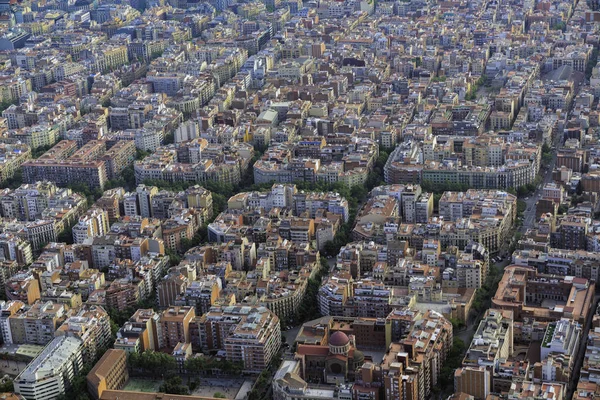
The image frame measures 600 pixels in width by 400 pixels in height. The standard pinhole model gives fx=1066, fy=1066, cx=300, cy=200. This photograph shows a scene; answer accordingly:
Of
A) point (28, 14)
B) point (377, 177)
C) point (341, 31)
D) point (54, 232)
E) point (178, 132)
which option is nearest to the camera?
point (54, 232)

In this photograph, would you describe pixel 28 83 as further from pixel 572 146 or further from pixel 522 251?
pixel 522 251

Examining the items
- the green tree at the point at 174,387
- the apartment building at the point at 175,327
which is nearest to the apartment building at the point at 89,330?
the apartment building at the point at 175,327

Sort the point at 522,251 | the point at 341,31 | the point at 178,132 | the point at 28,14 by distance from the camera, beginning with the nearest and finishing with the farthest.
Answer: the point at 522,251, the point at 178,132, the point at 341,31, the point at 28,14

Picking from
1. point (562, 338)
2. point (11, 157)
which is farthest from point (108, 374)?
point (11, 157)

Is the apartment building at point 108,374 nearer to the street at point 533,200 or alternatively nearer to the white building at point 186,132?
the street at point 533,200

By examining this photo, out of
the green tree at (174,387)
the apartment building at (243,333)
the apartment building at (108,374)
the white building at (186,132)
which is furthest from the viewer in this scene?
the white building at (186,132)

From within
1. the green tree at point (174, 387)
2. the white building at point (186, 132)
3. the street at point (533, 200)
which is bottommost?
the green tree at point (174, 387)

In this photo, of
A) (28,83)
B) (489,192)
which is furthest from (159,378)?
(28,83)

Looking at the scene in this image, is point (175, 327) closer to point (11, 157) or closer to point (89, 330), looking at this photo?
point (89, 330)
